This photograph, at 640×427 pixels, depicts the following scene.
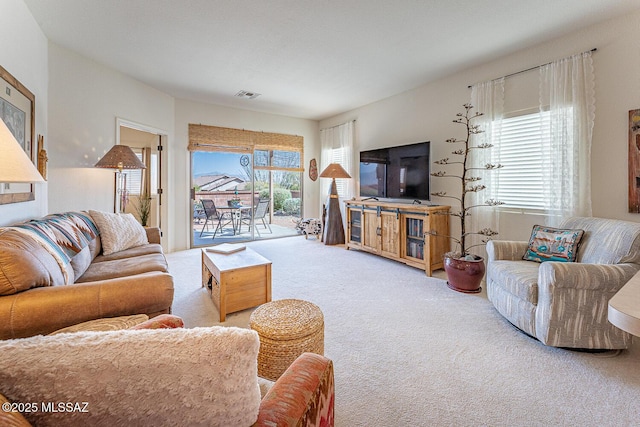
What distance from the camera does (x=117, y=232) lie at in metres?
2.88

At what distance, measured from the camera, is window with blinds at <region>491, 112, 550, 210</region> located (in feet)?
10.2

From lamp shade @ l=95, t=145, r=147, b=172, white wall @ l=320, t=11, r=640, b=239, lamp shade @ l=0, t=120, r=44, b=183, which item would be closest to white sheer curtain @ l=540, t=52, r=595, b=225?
white wall @ l=320, t=11, r=640, b=239

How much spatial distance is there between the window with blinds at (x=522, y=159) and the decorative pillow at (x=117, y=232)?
13.3 feet

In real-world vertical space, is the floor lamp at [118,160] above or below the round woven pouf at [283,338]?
above

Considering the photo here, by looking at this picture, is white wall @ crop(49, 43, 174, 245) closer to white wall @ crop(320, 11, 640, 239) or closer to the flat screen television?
the flat screen television

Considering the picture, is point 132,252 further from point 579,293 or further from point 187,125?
point 579,293

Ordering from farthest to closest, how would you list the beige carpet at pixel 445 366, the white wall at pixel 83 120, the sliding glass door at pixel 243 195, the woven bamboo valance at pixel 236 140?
the sliding glass door at pixel 243 195 → the woven bamboo valance at pixel 236 140 → the white wall at pixel 83 120 → the beige carpet at pixel 445 366

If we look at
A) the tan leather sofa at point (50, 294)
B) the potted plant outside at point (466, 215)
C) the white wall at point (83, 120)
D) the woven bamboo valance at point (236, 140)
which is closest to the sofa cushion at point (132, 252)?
the tan leather sofa at point (50, 294)

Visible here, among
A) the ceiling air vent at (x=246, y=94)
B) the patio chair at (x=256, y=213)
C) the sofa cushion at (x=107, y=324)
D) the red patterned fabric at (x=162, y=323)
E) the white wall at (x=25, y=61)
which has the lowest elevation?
the sofa cushion at (x=107, y=324)

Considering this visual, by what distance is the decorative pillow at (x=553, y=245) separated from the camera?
2387 millimetres

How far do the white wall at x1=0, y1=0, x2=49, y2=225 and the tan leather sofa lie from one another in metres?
0.96

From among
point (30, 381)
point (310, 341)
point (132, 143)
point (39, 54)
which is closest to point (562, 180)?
point (310, 341)

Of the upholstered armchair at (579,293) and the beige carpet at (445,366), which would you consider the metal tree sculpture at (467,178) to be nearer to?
the beige carpet at (445,366)

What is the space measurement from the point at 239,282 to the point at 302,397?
1.82 m
